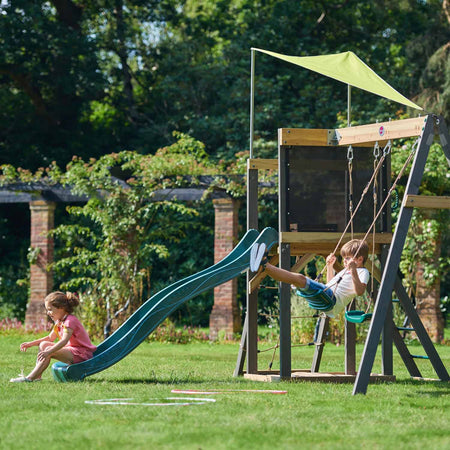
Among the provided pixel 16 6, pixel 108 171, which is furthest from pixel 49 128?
pixel 108 171

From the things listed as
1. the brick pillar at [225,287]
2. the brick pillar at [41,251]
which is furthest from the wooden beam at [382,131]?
the brick pillar at [41,251]

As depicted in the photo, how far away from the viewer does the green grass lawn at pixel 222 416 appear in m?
5.44

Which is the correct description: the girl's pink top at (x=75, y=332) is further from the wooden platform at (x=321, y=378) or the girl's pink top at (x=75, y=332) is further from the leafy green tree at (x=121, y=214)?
the leafy green tree at (x=121, y=214)

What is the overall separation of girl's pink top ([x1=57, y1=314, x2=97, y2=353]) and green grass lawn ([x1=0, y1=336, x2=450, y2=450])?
14.3 inches

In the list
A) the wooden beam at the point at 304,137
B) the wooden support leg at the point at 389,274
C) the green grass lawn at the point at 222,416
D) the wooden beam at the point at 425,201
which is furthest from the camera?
the wooden beam at the point at 304,137

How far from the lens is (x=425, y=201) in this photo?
8.10 m

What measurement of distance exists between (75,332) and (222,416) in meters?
2.99

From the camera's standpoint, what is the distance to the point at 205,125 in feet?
72.4

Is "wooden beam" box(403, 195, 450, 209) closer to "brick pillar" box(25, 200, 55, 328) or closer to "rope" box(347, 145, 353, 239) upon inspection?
"rope" box(347, 145, 353, 239)

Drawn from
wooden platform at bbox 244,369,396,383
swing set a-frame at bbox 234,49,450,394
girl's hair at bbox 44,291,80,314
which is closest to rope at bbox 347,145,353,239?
swing set a-frame at bbox 234,49,450,394

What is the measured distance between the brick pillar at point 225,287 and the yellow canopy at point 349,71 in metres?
5.95

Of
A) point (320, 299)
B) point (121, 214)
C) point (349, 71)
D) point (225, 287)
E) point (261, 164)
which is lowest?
point (225, 287)

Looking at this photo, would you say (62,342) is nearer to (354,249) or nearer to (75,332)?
(75,332)

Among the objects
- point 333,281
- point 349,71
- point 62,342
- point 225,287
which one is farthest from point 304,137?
point 225,287
